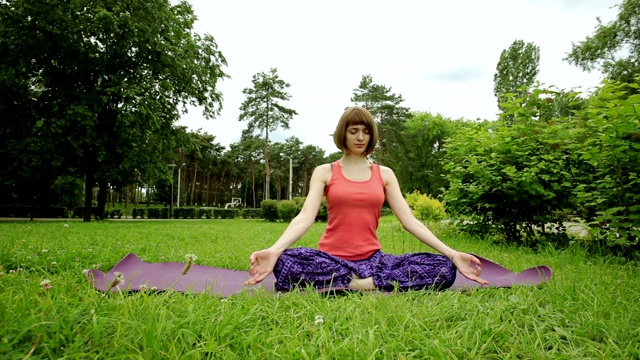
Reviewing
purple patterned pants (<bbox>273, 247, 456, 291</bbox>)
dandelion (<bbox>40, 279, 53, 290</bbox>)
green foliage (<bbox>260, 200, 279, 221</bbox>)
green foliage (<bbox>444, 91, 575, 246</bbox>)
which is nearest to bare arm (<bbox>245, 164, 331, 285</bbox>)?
purple patterned pants (<bbox>273, 247, 456, 291</bbox>)

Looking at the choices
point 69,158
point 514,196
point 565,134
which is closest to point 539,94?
point 565,134

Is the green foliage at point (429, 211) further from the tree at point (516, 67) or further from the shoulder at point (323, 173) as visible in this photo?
the tree at point (516, 67)

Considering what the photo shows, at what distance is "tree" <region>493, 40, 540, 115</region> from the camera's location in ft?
97.1

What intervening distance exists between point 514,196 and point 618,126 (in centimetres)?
171

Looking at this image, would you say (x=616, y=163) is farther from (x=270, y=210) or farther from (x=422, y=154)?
(x=422, y=154)

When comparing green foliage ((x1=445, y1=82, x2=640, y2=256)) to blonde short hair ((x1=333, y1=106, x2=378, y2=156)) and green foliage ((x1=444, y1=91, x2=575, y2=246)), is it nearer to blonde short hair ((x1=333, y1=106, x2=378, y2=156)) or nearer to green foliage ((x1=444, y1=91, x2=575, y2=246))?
green foliage ((x1=444, y1=91, x2=575, y2=246))

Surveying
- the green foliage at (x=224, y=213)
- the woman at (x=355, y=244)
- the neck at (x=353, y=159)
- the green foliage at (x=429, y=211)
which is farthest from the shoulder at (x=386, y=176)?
the green foliage at (x=224, y=213)

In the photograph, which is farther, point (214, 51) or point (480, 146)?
point (214, 51)

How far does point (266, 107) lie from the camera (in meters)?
33.4

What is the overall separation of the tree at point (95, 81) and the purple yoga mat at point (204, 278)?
38.8 ft

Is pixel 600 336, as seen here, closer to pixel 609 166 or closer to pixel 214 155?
pixel 609 166

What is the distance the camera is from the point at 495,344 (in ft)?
5.41

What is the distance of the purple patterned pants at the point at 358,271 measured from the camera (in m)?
2.58

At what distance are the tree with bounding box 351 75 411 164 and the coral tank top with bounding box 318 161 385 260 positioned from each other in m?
35.1
